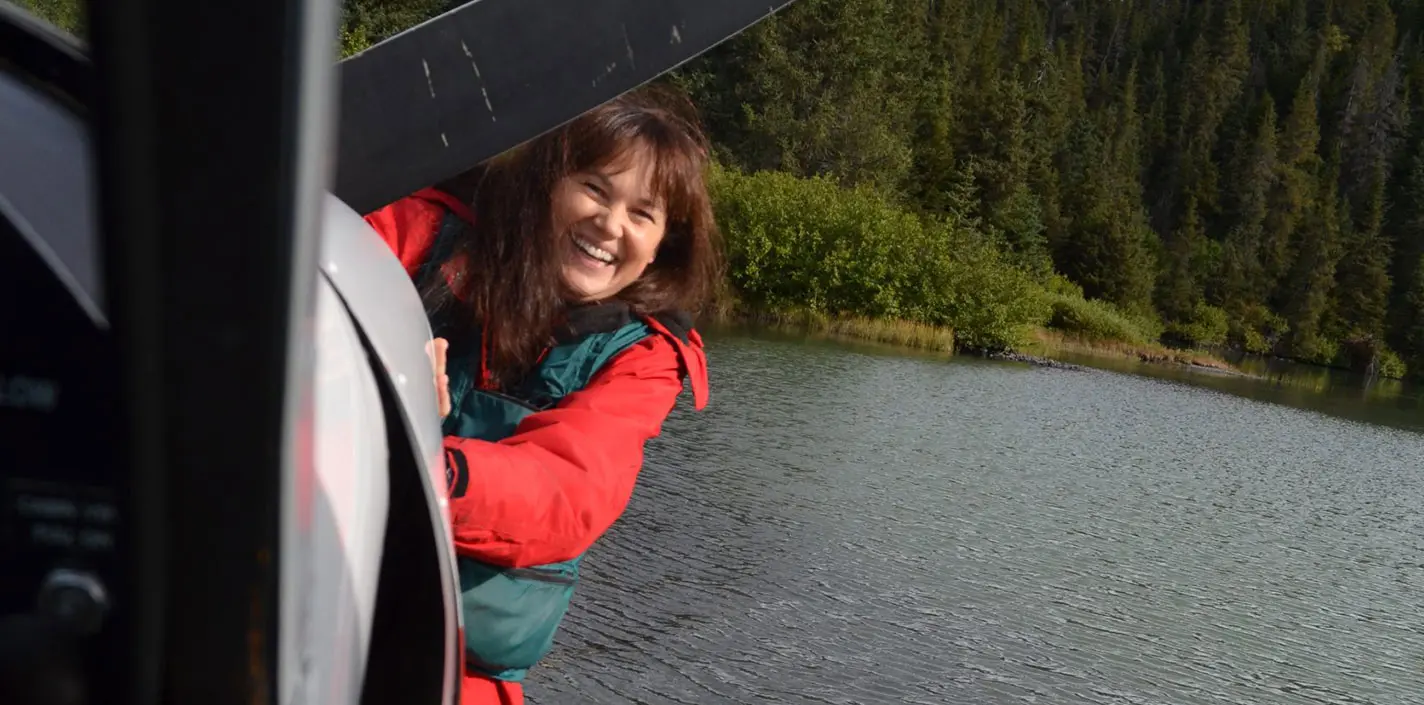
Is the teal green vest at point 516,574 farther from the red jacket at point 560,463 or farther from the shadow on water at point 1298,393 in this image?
the shadow on water at point 1298,393

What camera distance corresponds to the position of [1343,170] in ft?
244

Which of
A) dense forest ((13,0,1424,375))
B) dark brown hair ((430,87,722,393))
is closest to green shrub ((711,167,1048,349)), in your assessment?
dense forest ((13,0,1424,375))

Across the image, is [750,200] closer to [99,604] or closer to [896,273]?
[896,273]

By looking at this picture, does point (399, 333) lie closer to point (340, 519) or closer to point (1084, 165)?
point (340, 519)

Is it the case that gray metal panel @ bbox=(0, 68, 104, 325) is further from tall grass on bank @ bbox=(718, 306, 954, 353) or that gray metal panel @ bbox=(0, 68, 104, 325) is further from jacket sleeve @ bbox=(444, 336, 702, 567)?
tall grass on bank @ bbox=(718, 306, 954, 353)

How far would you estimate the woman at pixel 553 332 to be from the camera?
1019mm

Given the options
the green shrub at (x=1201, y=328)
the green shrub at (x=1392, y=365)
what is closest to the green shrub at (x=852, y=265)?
the green shrub at (x=1201, y=328)

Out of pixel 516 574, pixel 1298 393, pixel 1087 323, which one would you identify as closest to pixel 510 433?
pixel 516 574

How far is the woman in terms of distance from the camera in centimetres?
102

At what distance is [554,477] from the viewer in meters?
1.01

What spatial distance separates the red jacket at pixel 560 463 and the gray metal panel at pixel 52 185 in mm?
428

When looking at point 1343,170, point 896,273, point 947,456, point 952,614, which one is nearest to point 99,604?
point 952,614

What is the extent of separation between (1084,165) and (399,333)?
61562mm

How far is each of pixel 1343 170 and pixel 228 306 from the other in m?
84.8
